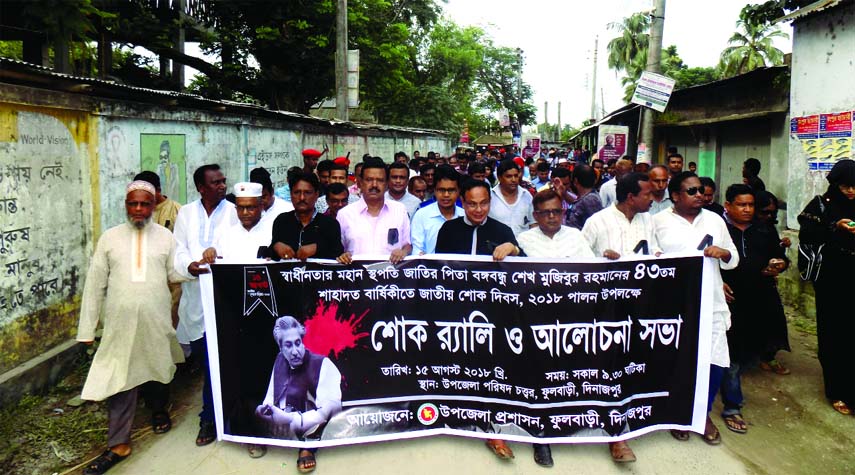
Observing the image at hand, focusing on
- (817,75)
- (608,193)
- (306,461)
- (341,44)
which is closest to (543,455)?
(306,461)

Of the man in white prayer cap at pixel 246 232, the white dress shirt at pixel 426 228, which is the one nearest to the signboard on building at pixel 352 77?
the white dress shirt at pixel 426 228

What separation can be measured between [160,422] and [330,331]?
4.90 feet

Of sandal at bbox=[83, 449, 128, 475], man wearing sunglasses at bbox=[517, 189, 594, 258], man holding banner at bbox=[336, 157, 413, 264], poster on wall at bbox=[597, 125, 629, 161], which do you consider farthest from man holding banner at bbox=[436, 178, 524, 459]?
poster on wall at bbox=[597, 125, 629, 161]

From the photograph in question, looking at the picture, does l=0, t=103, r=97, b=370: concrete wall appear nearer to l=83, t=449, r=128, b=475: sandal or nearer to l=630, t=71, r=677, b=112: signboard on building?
l=83, t=449, r=128, b=475: sandal

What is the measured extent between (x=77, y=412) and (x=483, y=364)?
3134 mm

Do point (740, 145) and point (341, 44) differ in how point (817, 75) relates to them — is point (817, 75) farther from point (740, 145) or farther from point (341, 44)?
point (341, 44)

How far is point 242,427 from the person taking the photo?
394cm

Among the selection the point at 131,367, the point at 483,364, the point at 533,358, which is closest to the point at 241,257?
the point at 131,367

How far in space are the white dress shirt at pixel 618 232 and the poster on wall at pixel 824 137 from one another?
422 centimetres

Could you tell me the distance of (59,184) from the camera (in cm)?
541

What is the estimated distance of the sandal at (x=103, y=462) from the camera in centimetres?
380

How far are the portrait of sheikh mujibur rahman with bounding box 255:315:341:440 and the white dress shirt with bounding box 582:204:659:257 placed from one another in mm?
1957

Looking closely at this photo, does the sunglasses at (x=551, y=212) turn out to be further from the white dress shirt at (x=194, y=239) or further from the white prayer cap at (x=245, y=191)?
the white dress shirt at (x=194, y=239)

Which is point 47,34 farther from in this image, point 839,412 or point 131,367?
point 839,412
